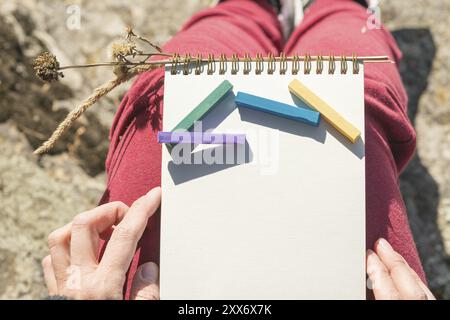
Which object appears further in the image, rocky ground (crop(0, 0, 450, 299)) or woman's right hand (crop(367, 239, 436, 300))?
rocky ground (crop(0, 0, 450, 299))

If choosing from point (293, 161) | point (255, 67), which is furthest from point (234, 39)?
point (293, 161)

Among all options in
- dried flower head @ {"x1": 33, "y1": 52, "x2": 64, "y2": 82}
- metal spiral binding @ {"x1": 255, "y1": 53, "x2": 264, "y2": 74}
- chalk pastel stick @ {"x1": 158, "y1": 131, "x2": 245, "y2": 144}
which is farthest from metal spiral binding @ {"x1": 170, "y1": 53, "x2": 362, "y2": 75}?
dried flower head @ {"x1": 33, "y1": 52, "x2": 64, "y2": 82}

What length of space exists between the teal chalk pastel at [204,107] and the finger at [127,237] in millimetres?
107

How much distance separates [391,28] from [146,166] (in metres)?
0.95

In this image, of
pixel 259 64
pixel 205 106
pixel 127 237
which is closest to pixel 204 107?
pixel 205 106

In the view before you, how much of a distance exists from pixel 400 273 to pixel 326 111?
29cm

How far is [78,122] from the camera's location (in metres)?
1.41

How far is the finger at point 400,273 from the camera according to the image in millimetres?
836

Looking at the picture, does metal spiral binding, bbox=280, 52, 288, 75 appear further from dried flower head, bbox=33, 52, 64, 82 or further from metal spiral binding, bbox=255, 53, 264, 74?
dried flower head, bbox=33, 52, 64, 82

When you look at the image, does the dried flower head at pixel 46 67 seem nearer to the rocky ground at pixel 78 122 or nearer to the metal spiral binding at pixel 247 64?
the metal spiral binding at pixel 247 64

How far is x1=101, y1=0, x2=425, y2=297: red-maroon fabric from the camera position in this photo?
38.4 inches

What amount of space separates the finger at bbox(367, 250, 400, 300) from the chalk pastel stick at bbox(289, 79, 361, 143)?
0.67 ft

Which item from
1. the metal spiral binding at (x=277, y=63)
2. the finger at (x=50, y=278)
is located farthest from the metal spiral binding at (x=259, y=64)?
the finger at (x=50, y=278)

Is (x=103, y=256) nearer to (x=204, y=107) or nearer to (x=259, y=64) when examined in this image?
(x=204, y=107)
